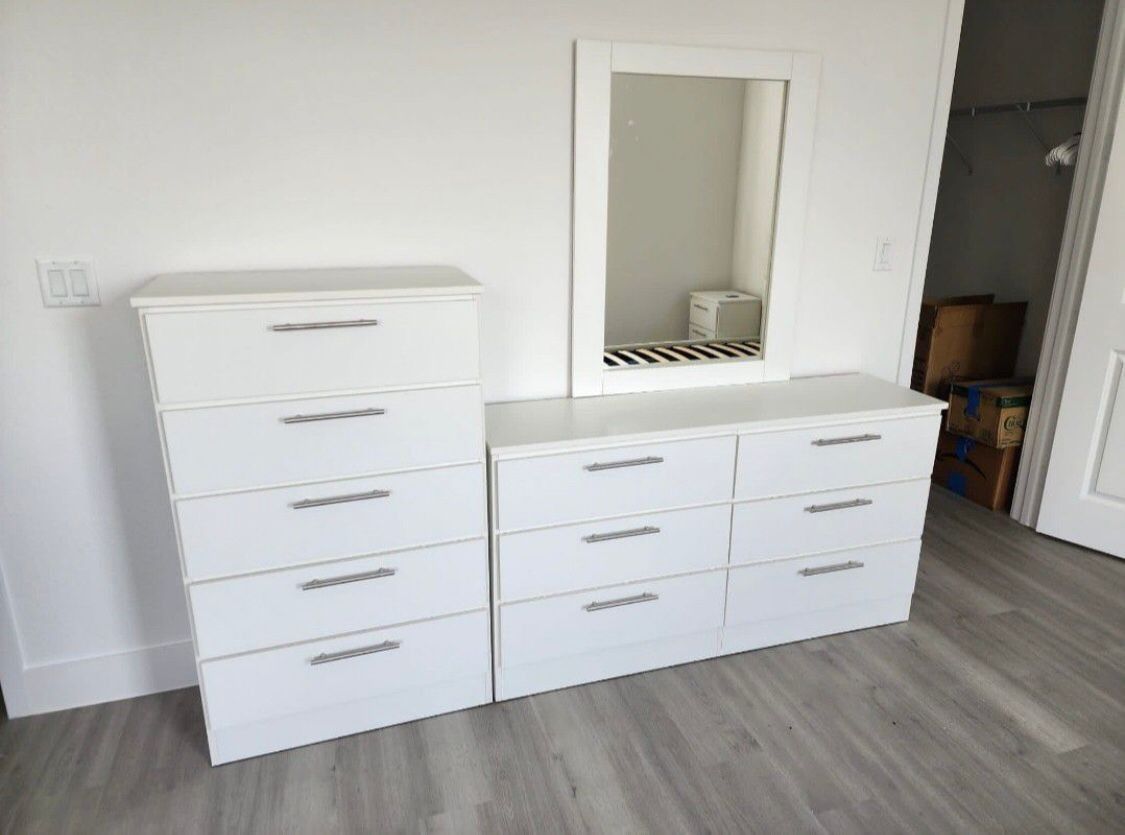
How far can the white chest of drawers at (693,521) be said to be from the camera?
2.02 meters

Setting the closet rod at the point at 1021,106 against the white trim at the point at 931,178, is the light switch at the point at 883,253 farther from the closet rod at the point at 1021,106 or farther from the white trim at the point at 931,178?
the closet rod at the point at 1021,106

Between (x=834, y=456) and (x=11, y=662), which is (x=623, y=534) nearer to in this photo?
(x=834, y=456)

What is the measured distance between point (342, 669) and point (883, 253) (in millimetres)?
2154

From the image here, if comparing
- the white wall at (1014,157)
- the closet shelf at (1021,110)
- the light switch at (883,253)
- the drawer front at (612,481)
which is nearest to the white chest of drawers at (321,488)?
the drawer front at (612,481)

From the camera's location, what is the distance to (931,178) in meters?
2.58

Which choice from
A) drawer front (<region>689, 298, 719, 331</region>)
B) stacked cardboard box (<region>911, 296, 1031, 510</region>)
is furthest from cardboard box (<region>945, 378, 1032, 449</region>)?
drawer front (<region>689, 298, 719, 331</region>)

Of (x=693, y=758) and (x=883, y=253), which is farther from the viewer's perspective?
(x=883, y=253)

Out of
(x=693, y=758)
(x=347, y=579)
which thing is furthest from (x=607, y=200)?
(x=693, y=758)

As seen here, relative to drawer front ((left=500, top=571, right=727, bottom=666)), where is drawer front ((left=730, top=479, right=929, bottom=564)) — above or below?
above

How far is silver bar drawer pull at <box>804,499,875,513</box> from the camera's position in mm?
2268

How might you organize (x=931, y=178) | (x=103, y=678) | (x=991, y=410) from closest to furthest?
1. (x=103, y=678)
2. (x=931, y=178)
3. (x=991, y=410)

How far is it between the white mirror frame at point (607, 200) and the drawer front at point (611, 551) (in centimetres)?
47

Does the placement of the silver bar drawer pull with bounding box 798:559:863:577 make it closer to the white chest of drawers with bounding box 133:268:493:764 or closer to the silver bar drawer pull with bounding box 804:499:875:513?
the silver bar drawer pull with bounding box 804:499:875:513

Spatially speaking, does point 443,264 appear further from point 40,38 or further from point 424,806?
point 424,806
